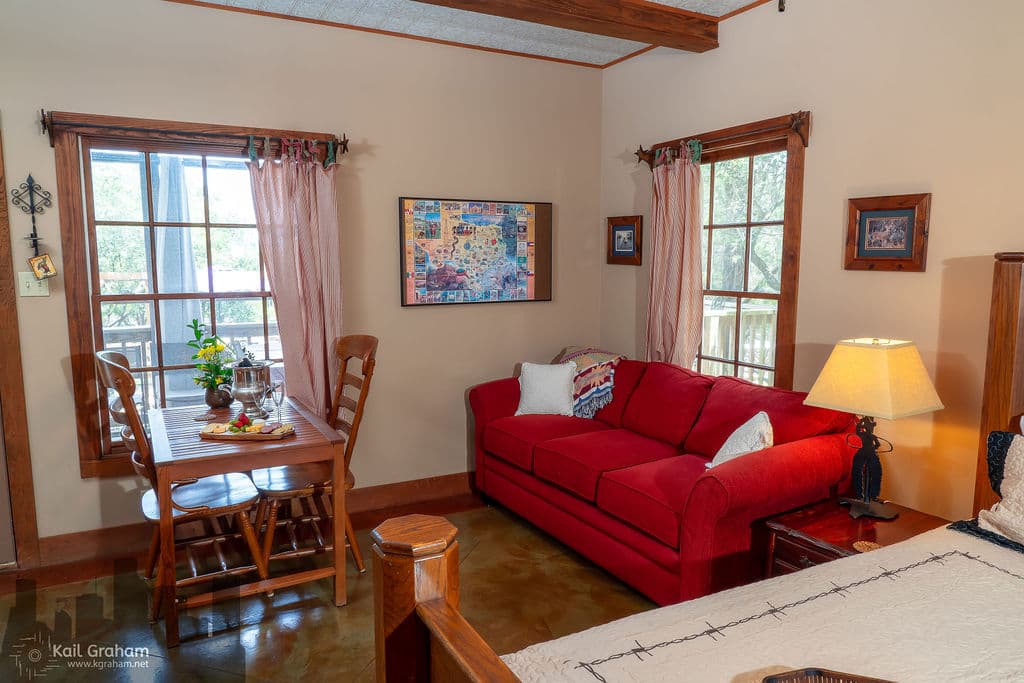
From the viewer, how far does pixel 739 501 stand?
8.25ft

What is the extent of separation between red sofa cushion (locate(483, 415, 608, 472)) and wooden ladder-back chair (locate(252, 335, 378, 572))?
0.82 m

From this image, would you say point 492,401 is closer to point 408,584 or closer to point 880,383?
point 880,383

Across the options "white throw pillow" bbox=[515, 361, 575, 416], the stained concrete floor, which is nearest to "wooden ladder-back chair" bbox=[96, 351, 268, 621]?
the stained concrete floor

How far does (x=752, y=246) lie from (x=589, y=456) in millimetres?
1427

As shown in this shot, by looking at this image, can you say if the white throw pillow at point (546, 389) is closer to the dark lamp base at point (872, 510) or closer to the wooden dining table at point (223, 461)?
the wooden dining table at point (223, 461)

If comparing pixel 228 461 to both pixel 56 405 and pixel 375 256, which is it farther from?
pixel 375 256

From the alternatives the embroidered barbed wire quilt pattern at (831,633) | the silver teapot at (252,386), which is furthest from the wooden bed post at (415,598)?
the silver teapot at (252,386)

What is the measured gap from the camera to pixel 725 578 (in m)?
2.65

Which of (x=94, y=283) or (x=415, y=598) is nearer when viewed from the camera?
(x=415, y=598)

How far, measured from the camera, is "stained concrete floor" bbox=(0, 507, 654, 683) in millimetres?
2514

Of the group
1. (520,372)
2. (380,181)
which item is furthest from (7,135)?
(520,372)

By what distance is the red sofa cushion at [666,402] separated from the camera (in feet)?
11.4

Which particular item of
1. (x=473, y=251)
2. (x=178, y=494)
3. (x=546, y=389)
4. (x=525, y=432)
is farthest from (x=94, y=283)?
(x=546, y=389)

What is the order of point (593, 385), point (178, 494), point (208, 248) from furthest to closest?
point (593, 385) → point (208, 248) → point (178, 494)
